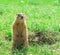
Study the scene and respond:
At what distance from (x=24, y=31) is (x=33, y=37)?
42.0 inches

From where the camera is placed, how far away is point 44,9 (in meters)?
11.9

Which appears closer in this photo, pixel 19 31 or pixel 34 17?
pixel 19 31

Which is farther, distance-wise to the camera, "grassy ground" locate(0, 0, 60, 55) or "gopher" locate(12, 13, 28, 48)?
"grassy ground" locate(0, 0, 60, 55)

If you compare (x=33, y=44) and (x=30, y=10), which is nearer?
(x=33, y=44)

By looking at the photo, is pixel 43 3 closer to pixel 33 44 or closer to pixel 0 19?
pixel 0 19

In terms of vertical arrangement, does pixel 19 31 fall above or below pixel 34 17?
above

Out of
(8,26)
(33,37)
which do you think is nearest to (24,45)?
(33,37)

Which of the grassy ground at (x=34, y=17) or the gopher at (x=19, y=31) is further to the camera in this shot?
the grassy ground at (x=34, y=17)

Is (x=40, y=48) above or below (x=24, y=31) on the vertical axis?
below

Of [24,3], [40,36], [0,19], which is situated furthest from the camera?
[24,3]

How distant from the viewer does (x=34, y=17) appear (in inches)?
409

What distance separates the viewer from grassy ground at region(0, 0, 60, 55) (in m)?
7.06

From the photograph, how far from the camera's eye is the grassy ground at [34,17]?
706 cm

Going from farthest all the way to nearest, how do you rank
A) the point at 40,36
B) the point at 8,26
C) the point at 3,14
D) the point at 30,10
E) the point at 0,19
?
the point at 30,10 → the point at 3,14 → the point at 0,19 → the point at 8,26 → the point at 40,36
